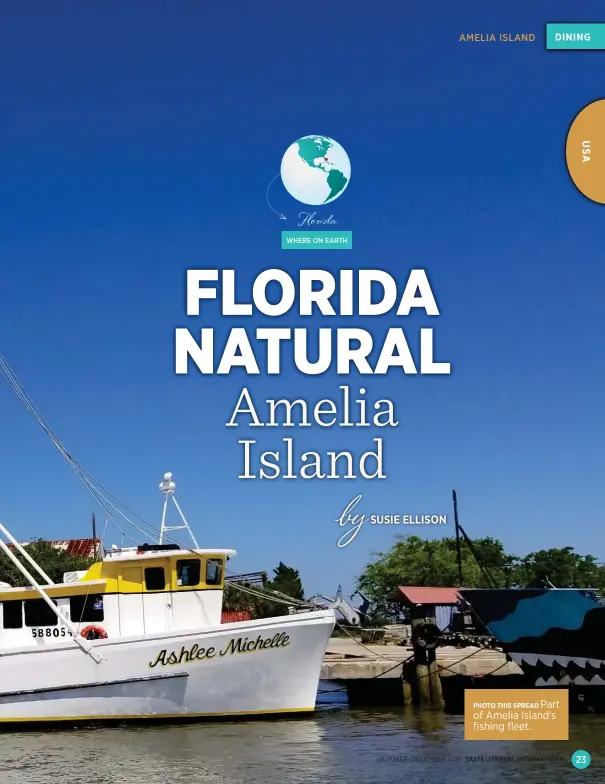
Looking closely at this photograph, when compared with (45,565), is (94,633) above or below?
above

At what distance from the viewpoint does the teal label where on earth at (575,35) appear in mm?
18359

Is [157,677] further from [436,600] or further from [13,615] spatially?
[436,600]

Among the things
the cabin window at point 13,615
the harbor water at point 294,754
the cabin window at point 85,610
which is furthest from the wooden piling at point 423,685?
the cabin window at point 13,615

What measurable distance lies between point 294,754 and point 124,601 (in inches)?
298

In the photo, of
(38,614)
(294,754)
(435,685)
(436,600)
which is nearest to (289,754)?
(294,754)

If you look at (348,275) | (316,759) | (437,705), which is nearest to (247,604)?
(437,705)

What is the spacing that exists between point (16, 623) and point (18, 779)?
7885 mm

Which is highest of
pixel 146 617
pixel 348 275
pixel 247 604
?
pixel 348 275

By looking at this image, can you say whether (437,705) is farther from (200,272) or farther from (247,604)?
(247,604)

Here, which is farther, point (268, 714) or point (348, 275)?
point (268, 714)

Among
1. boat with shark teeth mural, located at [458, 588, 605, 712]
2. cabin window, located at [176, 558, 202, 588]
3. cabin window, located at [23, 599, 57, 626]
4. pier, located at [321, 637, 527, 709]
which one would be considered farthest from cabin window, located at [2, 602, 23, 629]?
boat with shark teeth mural, located at [458, 588, 605, 712]

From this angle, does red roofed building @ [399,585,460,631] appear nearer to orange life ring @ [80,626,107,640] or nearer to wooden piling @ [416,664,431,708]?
wooden piling @ [416,664,431,708]

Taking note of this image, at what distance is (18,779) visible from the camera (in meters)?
18.3

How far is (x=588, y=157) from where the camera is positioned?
58.8ft
